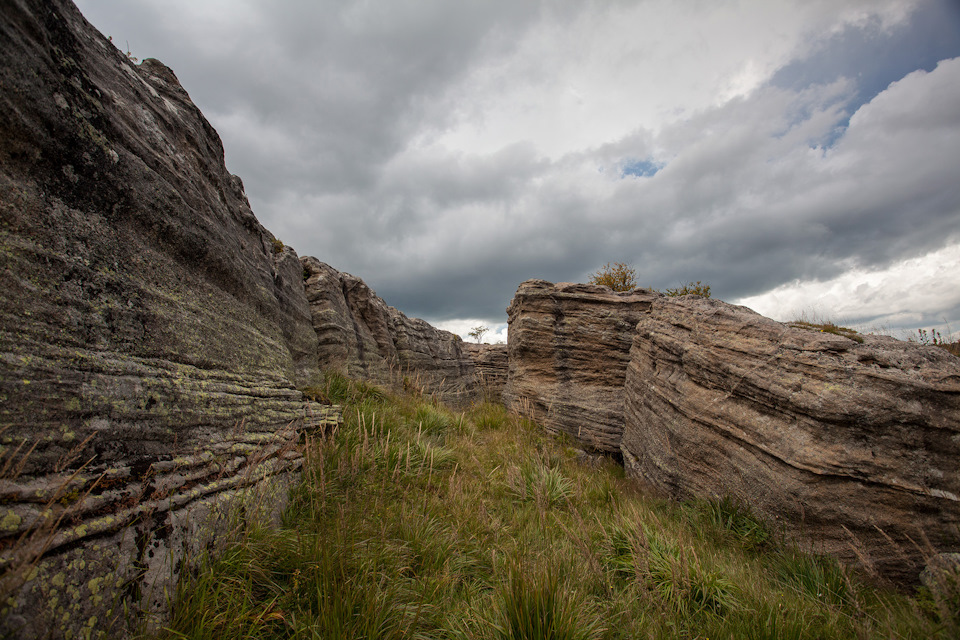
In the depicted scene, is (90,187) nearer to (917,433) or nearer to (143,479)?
(143,479)

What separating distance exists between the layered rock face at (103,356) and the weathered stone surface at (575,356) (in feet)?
25.1

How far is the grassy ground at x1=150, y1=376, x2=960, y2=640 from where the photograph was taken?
257 centimetres

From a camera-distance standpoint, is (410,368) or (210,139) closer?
(210,139)

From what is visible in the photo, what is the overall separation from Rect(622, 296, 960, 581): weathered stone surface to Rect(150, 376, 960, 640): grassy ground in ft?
1.69

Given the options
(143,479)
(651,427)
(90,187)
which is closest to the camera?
(143,479)

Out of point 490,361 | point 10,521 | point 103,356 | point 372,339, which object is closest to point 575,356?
point 372,339

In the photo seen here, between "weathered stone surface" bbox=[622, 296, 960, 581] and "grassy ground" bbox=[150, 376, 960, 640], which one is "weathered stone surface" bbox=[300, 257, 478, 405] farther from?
"weathered stone surface" bbox=[622, 296, 960, 581]

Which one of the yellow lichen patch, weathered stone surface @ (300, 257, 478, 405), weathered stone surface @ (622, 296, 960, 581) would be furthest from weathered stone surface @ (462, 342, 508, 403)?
the yellow lichen patch

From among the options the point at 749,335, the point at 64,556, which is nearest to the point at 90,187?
the point at 64,556

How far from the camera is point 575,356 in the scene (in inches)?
461

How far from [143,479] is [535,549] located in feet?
12.5

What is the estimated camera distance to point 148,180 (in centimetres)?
424

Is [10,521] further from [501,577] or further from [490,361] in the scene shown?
[490,361]

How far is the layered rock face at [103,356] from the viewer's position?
2.19 m
